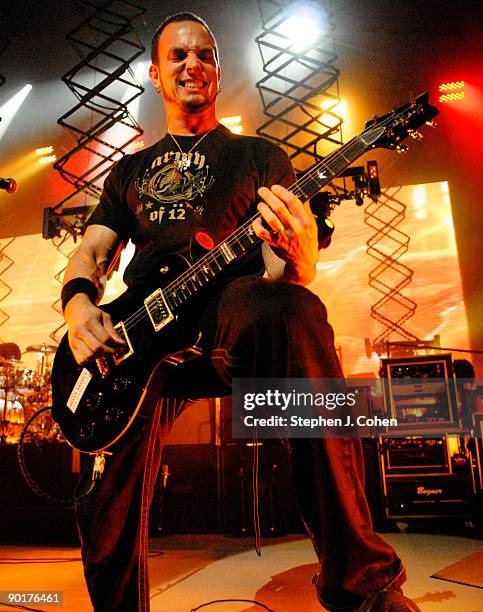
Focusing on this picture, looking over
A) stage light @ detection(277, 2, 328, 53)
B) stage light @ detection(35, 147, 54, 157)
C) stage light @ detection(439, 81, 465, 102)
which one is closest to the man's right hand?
stage light @ detection(277, 2, 328, 53)

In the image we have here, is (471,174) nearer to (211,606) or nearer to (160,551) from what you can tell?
(160,551)

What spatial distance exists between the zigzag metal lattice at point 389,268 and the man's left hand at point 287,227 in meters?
5.36

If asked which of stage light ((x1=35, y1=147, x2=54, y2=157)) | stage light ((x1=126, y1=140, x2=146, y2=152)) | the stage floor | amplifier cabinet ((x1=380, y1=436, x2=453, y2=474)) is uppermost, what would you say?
stage light ((x1=35, y1=147, x2=54, y2=157))

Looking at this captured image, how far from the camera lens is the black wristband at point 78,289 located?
4.79ft

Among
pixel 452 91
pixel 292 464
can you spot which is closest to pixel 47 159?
pixel 452 91

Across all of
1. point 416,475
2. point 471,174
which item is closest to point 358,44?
point 471,174

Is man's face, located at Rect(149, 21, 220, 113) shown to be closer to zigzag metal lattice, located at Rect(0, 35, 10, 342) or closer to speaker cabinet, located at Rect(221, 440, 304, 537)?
speaker cabinet, located at Rect(221, 440, 304, 537)

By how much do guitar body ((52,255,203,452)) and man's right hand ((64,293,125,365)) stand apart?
52 mm

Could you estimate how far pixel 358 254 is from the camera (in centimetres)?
693

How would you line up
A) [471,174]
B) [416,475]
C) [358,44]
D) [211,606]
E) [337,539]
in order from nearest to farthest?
1. [337,539]
2. [211,606]
3. [416,475]
4. [471,174]
5. [358,44]

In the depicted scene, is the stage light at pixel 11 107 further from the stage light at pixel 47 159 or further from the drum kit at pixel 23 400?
the drum kit at pixel 23 400

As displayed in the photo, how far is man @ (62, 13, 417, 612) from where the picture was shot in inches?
35.8

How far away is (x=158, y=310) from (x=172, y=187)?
1.47ft

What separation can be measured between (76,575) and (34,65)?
8888 millimetres
